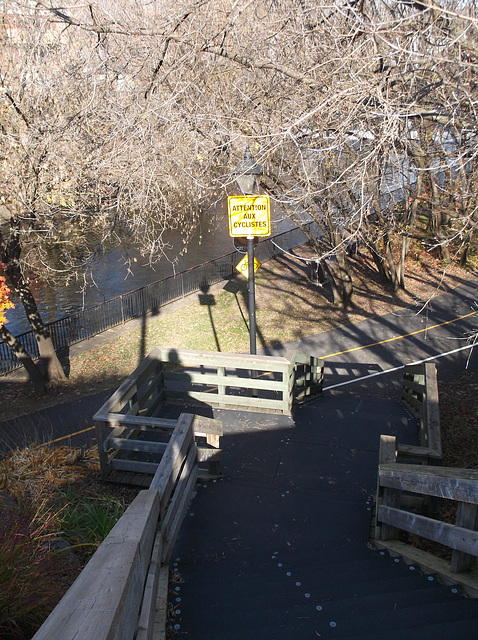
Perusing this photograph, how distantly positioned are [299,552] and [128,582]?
288 centimetres

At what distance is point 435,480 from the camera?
3.81 meters

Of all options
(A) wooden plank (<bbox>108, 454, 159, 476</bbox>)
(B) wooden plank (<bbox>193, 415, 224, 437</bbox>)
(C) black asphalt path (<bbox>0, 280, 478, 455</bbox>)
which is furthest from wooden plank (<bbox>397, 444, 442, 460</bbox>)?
(C) black asphalt path (<bbox>0, 280, 478, 455</bbox>)

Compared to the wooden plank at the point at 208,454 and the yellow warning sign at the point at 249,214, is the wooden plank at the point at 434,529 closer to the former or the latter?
the wooden plank at the point at 208,454

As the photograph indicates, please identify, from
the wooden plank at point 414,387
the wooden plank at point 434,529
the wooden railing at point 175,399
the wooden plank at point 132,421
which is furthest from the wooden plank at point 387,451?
the wooden plank at point 414,387

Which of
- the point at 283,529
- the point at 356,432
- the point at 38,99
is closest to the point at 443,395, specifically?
the point at 356,432

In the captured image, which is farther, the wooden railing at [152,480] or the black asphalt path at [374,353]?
the black asphalt path at [374,353]

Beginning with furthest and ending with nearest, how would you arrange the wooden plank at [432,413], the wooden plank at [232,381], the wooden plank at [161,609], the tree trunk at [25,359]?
the tree trunk at [25,359]
the wooden plank at [232,381]
the wooden plank at [432,413]
the wooden plank at [161,609]

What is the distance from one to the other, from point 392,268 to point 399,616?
633 inches

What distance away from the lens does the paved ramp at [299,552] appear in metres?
3.38

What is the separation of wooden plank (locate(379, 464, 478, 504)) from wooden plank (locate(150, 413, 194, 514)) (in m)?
1.78

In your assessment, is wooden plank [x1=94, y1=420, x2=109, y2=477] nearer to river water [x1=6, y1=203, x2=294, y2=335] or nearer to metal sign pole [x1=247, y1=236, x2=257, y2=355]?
metal sign pole [x1=247, y1=236, x2=257, y2=355]

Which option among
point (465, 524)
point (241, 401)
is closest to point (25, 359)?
point (241, 401)

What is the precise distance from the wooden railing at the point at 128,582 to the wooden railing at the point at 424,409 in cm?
265

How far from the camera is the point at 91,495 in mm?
5852
